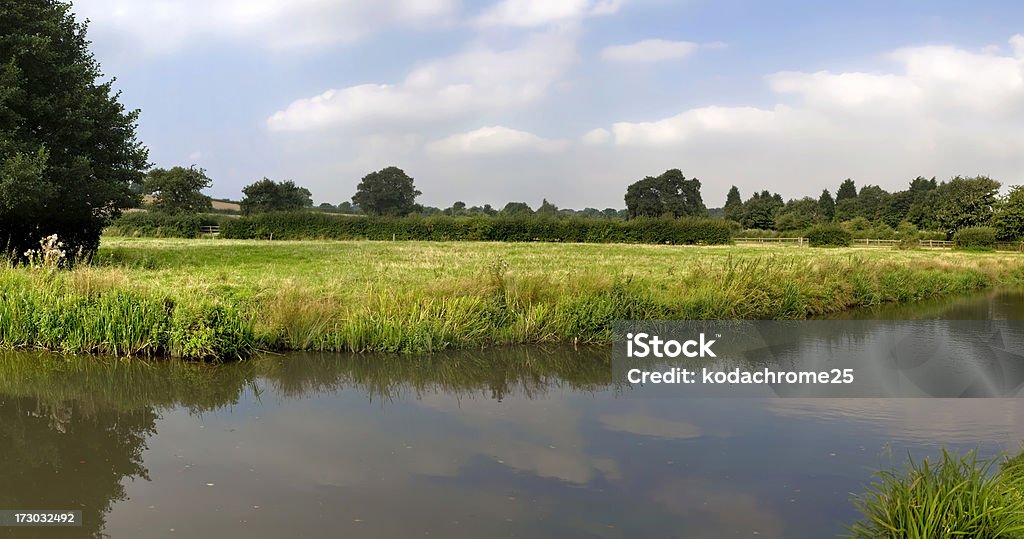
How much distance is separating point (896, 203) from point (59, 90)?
310ft

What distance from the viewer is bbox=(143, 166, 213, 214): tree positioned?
6969cm

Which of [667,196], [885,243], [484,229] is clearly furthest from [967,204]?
[484,229]

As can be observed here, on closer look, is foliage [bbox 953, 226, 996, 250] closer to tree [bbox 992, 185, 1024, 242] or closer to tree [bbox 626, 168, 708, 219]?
tree [bbox 992, 185, 1024, 242]

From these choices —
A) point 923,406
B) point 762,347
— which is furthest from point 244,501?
point 762,347

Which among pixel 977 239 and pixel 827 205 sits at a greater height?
pixel 827 205

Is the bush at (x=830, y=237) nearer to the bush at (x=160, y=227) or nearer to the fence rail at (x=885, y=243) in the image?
the fence rail at (x=885, y=243)

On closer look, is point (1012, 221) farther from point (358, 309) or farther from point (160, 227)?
point (160, 227)

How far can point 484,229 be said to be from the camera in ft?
173

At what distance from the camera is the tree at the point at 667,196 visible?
298 feet

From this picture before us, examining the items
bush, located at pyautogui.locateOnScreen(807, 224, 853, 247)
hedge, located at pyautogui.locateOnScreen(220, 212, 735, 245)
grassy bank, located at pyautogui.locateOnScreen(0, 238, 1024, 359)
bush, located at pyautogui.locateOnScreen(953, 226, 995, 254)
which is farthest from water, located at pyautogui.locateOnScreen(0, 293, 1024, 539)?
bush, located at pyautogui.locateOnScreen(807, 224, 853, 247)

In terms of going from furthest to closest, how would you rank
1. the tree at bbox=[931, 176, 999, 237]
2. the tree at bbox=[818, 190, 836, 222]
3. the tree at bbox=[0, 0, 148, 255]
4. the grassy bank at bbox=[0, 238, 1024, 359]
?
the tree at bbox=[818, 190, 836, 222]
the tree at bbox=[931, 176, 999, 237]
the tree at bbox=[0, 0, 148, 255]
the grassy bank at bbox=[0, 238, 1024, 359]

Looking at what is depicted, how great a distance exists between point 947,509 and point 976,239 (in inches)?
2044

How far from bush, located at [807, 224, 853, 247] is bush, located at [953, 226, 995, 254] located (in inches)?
285

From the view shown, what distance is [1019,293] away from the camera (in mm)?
22172
